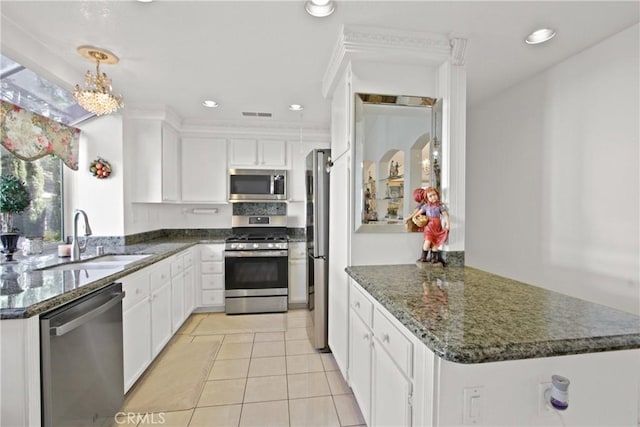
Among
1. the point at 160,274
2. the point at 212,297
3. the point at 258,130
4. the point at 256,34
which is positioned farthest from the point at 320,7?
the point at 212,297

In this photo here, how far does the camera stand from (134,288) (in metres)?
2.05

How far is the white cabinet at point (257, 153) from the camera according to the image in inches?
152

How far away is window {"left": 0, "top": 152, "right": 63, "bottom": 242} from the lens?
2.37 meters

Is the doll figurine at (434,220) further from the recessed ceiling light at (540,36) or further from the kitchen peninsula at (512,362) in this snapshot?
the recessed ceiling light at (540,36)

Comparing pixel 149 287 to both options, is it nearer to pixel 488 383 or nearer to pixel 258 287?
pixel 258 287

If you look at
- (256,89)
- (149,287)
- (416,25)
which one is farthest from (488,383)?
(256,89)

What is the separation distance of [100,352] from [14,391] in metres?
0.44

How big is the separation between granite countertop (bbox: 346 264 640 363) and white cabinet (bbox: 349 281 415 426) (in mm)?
121

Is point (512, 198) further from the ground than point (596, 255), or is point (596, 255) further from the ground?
point (512, 198)

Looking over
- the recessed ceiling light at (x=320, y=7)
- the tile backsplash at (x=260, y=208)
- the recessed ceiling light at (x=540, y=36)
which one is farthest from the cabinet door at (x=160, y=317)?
the recessed ceiling light at (x=540, y=36)

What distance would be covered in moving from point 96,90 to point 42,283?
1.27 m

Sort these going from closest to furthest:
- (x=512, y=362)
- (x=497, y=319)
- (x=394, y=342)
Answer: (x=512, y=362), (x=497, y=319), (x=394, y=342)

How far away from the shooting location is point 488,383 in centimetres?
89

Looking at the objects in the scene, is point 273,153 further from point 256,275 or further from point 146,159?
point 256,275
